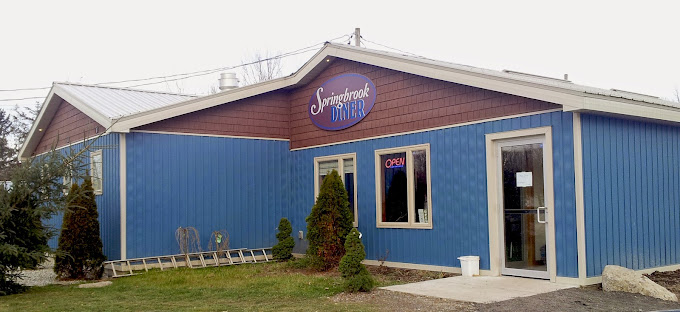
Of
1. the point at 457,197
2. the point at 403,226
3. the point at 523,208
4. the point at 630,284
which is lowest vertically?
the point at 630,284

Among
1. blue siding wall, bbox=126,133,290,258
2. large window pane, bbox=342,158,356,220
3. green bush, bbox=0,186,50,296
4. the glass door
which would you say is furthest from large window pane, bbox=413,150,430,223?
green bush, bbox=0,186,50,296

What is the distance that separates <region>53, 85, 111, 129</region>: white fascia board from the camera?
12203 millimetres

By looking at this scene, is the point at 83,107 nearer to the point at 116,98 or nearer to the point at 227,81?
the point at 116,98

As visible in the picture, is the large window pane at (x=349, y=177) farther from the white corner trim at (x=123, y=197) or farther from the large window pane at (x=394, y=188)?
the white corner trim at (x=123, y=197)

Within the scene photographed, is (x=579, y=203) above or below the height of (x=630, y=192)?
below

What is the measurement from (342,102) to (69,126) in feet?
21.7

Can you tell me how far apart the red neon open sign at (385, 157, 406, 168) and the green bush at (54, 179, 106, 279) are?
5.21 metres

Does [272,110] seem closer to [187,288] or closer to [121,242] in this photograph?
[121,242]

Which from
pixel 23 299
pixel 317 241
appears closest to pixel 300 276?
pixel 317 241

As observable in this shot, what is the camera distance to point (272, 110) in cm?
1420

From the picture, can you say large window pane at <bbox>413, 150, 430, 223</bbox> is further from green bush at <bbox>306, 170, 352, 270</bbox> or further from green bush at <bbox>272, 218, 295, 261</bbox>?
green bush at <bbox>272, 218, 295, 261</bbox>

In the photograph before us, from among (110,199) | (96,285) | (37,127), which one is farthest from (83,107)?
(37,127)

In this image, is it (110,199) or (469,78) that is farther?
(110,199)

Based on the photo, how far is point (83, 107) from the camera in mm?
13164
